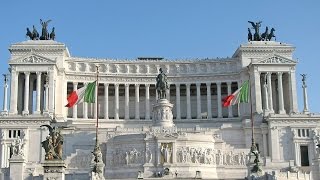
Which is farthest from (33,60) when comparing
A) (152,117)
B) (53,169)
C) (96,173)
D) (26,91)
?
(53,169)

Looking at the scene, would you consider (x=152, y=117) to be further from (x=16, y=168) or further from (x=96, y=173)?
(x=96, y=173)

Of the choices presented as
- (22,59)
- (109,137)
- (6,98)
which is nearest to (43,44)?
(22,59)

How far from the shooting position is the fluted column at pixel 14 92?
9593 cm

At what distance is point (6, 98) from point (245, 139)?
4050cm

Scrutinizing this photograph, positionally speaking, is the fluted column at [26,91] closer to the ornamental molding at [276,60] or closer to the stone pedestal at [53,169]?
the ornamental molding at [276,60]

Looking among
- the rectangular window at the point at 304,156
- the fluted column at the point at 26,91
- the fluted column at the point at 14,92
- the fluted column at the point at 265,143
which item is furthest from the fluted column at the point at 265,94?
the fluted column at the point at 14,92

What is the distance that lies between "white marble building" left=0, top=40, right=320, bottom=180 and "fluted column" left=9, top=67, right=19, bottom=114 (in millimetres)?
166

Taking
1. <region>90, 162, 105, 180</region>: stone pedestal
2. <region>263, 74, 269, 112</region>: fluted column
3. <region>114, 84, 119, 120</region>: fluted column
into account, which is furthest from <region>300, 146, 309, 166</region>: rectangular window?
<region>90, 162, 105, 180</region>: stone pedestal

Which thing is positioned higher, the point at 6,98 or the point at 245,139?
the point at 6,98

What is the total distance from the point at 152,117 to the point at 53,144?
1987 inches

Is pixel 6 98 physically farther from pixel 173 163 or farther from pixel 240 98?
pixel 240 98

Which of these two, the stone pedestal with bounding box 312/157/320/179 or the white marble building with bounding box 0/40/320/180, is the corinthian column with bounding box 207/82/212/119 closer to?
the white marble building with bounding box 0/40/320/180

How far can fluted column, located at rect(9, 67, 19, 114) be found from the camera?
95.9 metres

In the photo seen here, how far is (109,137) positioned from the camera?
3159 inches
